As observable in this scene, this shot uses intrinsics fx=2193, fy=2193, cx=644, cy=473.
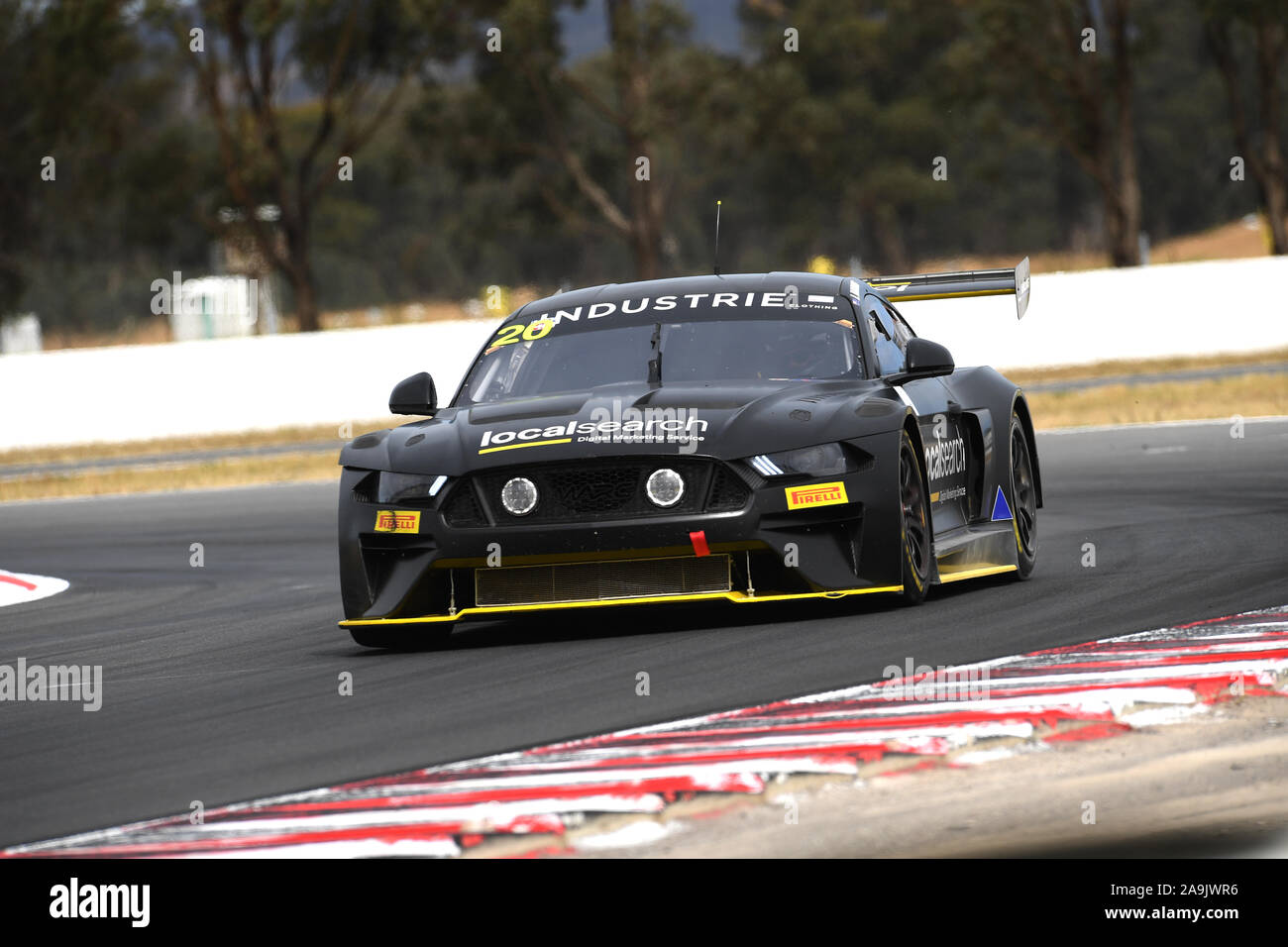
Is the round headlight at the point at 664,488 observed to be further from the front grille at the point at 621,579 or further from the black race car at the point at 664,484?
the front grille at the point at 621,579

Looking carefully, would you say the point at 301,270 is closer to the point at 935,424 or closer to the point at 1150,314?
the point at 1150,314

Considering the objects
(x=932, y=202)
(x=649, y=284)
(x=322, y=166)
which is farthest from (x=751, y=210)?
(x=649, y=284)

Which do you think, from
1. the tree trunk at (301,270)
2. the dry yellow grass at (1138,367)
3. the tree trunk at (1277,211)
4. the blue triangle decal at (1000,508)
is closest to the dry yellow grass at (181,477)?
the dry yellow grass at (1138,367)

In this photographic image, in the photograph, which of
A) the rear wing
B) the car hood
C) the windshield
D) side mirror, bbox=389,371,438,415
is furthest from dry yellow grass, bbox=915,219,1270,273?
the car hood

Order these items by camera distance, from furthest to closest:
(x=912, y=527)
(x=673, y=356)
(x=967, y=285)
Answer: (x=967, y=285), (x=673, y=356), (x=912, y=527)

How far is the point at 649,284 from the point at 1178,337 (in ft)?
64.9

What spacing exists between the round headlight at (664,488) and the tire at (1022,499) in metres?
2.29

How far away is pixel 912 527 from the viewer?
27.4 feet

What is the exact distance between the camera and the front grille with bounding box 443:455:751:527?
7.82 meters

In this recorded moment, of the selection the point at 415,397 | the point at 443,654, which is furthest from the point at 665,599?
the point at 415,397

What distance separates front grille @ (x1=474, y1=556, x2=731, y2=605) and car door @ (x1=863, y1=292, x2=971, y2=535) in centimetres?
113

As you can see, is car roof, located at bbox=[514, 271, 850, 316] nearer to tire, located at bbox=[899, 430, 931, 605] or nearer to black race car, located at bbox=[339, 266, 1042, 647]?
black race car, located at bbox=[339, 266, 1042, 647]

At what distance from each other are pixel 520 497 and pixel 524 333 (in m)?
1.68
